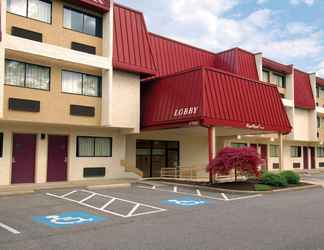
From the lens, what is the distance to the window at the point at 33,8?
16312 mm

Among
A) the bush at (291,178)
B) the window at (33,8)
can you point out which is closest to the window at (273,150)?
the bush at (291,178)

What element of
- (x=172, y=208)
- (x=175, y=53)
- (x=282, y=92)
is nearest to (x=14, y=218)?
(x=172, y=208)

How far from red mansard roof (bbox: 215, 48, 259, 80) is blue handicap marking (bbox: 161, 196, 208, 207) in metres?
Result: 15.8

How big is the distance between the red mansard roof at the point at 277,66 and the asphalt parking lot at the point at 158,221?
18574 mm

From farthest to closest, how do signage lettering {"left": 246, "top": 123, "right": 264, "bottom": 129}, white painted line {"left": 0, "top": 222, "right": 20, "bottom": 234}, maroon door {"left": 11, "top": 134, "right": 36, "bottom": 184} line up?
signage lettering {"left": 246, "top": 123, "right": 264, "bottom": 129} < maroon door {"left": 11, "top": 134, "right": 36, "bottom": 184} < white painted line {"left": 0, "top": 222, "right": 20, "bottom": 234}

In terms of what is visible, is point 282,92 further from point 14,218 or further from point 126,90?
point 14,218

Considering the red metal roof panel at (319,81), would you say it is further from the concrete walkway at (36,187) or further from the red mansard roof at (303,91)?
the concrete walkway at (36,187)

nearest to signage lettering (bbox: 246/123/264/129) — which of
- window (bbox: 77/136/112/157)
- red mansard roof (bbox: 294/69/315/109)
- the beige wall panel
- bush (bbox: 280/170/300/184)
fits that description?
bush (bbox: 280/170/300/184)

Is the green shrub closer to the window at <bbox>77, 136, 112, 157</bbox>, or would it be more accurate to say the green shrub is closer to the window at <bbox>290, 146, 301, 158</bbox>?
the window at <bbox>77, 136, 112, 157</bbox>

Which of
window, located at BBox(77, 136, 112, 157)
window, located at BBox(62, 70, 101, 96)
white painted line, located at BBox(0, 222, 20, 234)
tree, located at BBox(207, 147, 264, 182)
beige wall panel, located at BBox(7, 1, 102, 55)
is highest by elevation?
beige wall panel, located at BBox(7, 1, 102, 55)

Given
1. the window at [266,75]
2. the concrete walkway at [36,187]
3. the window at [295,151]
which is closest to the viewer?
the concrete walkway at [36,187]

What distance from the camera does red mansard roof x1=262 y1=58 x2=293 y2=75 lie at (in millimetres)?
31125

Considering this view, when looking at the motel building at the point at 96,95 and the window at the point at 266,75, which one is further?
the window at the point at 266,75

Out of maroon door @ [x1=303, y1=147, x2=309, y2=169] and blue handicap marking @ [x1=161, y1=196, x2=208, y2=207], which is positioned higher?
maroon door @ [x1=303, y1=147, x2=309, y2=169]
